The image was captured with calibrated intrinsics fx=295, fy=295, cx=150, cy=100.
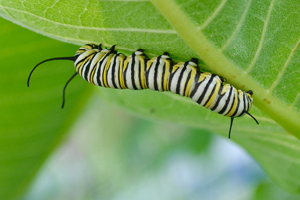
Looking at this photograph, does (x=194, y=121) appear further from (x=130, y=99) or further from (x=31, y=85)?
(x=31, y=85)

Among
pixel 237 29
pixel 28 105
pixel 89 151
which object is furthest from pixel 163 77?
pixel 89 151

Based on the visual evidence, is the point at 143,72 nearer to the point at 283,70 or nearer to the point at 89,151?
the point at 283,70

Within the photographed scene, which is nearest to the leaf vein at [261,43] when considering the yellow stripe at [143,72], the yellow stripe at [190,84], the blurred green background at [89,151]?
the yellow stripe at [190,84]

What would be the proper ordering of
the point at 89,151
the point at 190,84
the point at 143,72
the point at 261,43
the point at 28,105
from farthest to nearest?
the point at 89,151
the point at 28,105
the point at 143,72
the point at 190,84
the point at 261,43

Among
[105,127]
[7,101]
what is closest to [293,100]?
[7,101]

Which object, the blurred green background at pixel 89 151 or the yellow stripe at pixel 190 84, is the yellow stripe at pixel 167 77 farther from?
the blurred green background at pixel 89 151

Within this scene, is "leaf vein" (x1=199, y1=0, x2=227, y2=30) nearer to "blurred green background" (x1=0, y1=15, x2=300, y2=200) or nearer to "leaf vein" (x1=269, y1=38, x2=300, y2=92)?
"leaf vein" (x1=269, y1=38, x2=300, y2=92)
